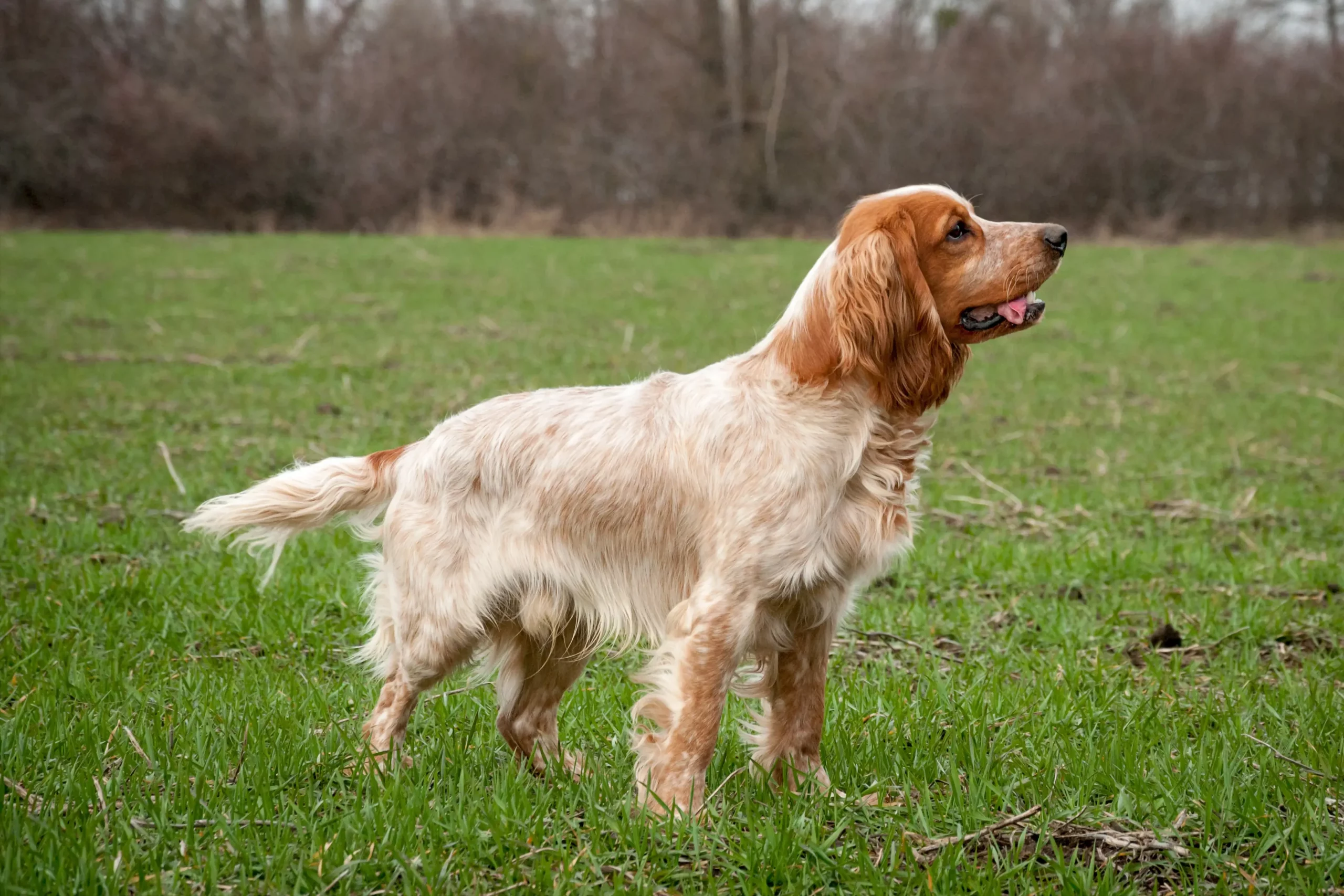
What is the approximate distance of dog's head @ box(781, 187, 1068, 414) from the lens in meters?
3.33

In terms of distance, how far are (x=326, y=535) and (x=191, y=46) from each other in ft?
88.2

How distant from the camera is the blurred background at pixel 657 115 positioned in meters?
27.7

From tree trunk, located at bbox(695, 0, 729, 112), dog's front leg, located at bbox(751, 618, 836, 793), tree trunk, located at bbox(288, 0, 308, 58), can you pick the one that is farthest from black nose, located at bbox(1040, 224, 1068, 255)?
tree trunk, located at bbox(288, 0, 308, 58)

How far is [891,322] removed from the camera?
3359mm

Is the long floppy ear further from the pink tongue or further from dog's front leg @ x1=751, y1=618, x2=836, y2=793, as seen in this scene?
dog's front leg @ x1=751, y1=618, x2=836, y2=793

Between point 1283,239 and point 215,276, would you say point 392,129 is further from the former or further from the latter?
point 1283,239

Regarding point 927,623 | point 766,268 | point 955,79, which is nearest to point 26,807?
point 927,623

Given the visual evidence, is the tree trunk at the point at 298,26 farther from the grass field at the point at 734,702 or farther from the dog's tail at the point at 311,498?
the dog's tail at the point at 311,498

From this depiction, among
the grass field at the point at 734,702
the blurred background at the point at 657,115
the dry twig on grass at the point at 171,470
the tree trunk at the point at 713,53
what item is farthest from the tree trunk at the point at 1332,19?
the dry twig on grass at the point at 171,470

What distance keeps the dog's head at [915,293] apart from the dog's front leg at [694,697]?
683mm

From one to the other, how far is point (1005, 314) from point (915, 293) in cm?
27

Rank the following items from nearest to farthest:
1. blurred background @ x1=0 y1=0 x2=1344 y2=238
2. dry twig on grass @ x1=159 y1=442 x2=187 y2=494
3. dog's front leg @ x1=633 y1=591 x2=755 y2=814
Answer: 1. dog's front leg @ x1=633 y1=591 x2=755 y2=814
2. dry twig on grass @ x1=159 y1=442 x2=187 y2=494
3. blurred background @ x1=0 y1=0 x2=1344 y2=238

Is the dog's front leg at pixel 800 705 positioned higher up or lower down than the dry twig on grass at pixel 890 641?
higher up

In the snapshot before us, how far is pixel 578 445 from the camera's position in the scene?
3527mm
